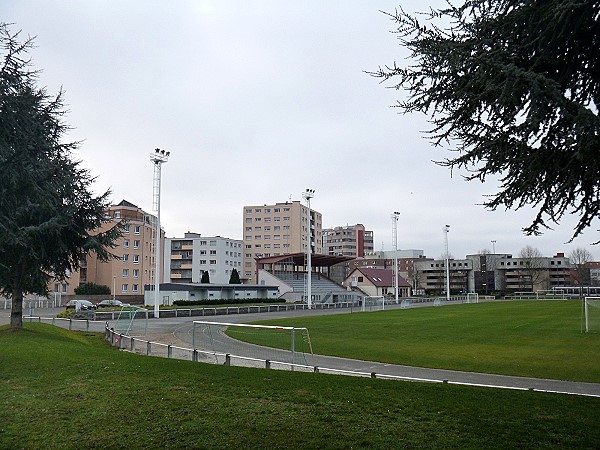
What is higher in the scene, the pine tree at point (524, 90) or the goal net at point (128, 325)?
the pine tree at point (524, 90)

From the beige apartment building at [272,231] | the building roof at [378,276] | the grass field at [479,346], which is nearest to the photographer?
the grass field at [479,346]

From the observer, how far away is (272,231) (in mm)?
139500

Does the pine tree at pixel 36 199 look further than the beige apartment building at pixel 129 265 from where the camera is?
No

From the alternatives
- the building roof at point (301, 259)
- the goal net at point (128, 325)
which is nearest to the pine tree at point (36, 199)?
the goal net at point (128, 325)

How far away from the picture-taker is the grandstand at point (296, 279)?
8493 cm

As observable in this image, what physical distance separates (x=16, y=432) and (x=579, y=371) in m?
15.2

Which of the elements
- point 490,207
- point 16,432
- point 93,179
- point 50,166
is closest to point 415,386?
point 490,207

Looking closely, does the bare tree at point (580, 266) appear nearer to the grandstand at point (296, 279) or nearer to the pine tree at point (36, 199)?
the grandstand at point (296, 279)

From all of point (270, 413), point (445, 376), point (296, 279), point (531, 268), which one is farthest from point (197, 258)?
point (270, 413)

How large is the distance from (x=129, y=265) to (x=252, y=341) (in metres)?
65.2

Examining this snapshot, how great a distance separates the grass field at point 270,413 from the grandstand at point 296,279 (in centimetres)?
6936

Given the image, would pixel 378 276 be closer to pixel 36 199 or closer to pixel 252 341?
pixel 252 341

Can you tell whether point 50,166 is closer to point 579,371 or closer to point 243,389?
point 243,389

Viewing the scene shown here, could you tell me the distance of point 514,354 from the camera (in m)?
21.3
